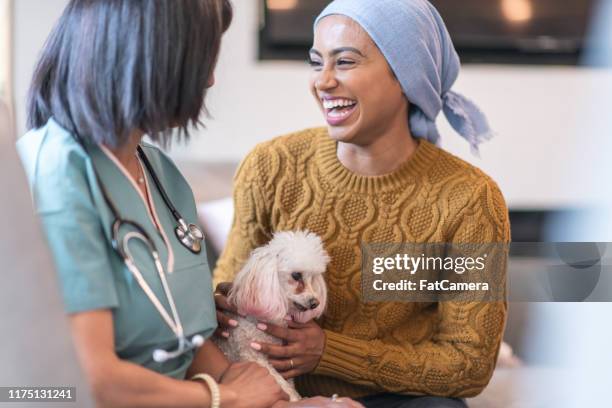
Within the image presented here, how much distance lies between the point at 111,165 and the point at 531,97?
3277mm

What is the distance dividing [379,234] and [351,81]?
0.32 meters

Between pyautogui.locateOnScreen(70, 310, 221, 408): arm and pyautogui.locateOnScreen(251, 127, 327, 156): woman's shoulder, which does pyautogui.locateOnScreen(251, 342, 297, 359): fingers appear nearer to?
pyautogui.locateOnScreen(70, 310, 221, 408): arm

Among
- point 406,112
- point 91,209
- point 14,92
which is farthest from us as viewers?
point 14,92

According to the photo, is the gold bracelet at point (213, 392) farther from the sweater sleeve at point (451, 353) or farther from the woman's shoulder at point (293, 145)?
the woman's shoulder at point (293, 145)

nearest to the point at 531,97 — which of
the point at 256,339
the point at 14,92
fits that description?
the point at 14,92

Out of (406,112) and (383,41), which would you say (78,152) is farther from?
(406,112)

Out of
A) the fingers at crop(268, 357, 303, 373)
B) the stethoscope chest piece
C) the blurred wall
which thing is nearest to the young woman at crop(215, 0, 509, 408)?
the fingers at crop(268, 357, 303, 373)

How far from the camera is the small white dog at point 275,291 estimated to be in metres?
1.48

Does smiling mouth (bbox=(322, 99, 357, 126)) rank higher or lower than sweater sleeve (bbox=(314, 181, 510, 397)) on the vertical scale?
higher

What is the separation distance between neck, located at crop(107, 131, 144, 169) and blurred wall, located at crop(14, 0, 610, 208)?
2.55m

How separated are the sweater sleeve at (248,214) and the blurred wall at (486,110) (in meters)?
2.12

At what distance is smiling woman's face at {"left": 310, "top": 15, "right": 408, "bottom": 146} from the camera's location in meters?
1.62

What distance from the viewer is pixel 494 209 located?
1641mm

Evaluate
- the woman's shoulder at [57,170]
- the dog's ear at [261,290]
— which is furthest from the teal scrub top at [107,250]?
the dog's ear at [261,290]
